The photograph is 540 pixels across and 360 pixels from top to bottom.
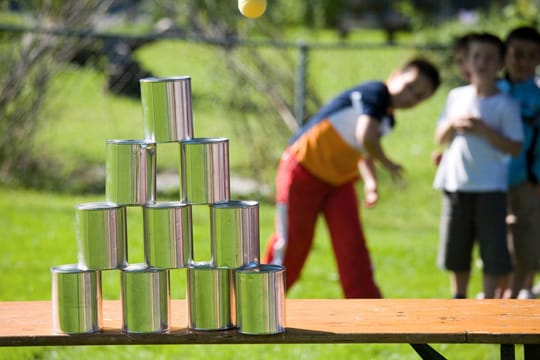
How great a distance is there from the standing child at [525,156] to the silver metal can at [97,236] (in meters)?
3.43

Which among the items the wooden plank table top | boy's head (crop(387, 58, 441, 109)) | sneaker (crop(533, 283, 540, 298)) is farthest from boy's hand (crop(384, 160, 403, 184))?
sneaker (crop(533, 283, 540, 298))

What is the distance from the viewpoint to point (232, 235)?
160 inches

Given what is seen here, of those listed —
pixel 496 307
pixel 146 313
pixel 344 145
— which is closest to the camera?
pixel 146 313

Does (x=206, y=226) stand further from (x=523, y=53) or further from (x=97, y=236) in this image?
(x=97, y=236)

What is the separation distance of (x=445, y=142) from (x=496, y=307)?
2.36 meters

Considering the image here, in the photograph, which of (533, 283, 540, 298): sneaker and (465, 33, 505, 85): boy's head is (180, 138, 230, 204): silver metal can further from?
(533, 283, 540, 298): sneaker

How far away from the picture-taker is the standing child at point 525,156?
686 cm

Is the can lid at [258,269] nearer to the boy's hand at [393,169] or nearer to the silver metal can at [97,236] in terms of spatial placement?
the silver metal can at [97,236]

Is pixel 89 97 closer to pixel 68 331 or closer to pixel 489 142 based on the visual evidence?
pixel 489 142

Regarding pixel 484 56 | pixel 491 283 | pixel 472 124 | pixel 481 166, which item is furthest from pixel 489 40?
pixel 491 283

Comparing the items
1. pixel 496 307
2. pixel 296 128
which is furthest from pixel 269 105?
pixel 496 307

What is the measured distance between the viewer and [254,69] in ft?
37.8

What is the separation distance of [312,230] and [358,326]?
7.65ft

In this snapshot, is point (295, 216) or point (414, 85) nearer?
point (414, 85)
